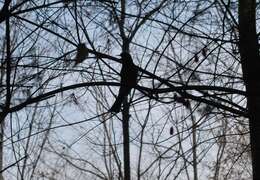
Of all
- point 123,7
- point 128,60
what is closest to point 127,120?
point 123,7

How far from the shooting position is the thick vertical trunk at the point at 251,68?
2.58 meters

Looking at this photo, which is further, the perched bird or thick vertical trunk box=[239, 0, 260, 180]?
the perched bird

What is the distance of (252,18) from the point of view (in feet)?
9.82

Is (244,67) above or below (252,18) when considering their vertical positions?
below

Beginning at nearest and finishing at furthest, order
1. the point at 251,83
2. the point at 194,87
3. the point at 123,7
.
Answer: the point at 194,87
the point at 251,83
the point at 123,7

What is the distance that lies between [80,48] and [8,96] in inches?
27.1

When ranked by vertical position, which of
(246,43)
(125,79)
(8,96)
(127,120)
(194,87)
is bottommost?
(8,96)

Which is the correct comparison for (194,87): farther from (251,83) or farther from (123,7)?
(123,7)

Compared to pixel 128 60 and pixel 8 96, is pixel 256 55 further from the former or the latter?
pixel 8 96

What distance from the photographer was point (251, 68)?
8.86 ft

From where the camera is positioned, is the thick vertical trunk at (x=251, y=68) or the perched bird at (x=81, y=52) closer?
the thick vertical trunk at (x=251, y=68)

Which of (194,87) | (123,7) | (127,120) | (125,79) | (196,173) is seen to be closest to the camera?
(194,87)

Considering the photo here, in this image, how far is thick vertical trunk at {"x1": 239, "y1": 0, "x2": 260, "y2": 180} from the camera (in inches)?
101

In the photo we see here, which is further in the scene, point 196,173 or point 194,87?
point 196,173
